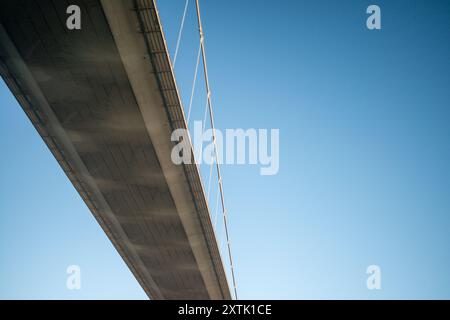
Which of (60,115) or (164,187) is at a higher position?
(60,115)

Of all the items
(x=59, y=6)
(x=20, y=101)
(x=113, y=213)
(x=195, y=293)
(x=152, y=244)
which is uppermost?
(x=59, y=6)

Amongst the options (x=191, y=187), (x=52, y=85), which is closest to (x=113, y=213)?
(x=191, y=187)

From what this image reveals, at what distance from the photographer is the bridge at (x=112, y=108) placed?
11.0 m

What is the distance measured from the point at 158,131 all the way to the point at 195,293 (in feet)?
59.4

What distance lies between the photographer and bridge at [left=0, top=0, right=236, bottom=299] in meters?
11.0

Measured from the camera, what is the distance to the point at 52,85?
13.0 metres

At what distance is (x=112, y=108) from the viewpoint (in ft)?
43.9

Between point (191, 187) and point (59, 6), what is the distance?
9605 millimetres

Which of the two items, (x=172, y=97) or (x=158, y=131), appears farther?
(x=158, y=131)

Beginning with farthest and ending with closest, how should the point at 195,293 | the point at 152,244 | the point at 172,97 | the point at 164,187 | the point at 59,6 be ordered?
the point at 195,293, the point at 152,244, the point at 164,187, the point at 172,97, the point at 59,6

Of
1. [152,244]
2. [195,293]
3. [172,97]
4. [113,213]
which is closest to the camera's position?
[172,97]
